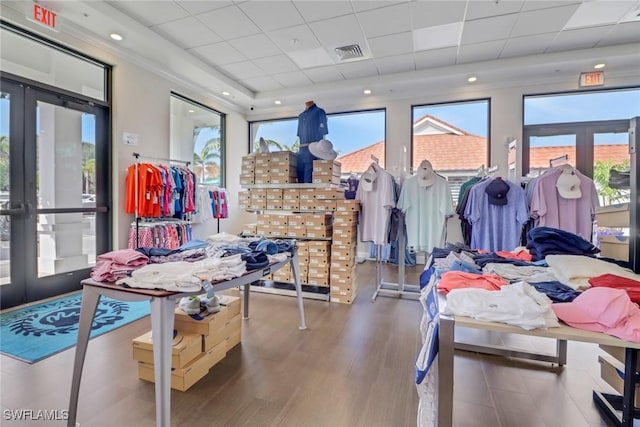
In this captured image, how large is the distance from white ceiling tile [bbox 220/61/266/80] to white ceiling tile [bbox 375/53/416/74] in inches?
83.0

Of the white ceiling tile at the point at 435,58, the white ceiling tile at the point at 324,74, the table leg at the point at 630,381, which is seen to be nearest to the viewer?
the table leg at the point at 630,381

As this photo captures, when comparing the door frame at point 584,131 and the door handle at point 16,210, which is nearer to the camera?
the door handle at point 16,210

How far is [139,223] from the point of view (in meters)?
4.41

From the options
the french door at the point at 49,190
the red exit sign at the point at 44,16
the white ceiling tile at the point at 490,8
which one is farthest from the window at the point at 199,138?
the white ceiling tile at the point at 490,8

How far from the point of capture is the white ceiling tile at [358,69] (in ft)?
16.4

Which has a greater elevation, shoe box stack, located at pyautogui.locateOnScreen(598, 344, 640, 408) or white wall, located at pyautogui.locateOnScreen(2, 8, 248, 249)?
white wall, located at pyautogui.locateOnScreen(2, 8, 248, 249)

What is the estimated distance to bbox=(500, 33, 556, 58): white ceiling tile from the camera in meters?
4.18

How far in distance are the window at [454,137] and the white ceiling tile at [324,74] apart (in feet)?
5.84

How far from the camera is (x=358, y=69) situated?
5.24m

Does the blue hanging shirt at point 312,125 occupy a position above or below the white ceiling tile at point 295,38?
below

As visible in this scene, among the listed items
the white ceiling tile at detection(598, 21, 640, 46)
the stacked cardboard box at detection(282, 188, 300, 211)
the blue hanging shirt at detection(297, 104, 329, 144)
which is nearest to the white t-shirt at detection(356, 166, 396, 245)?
the stacked cardboard box at detection(282, 188, 300, 211)

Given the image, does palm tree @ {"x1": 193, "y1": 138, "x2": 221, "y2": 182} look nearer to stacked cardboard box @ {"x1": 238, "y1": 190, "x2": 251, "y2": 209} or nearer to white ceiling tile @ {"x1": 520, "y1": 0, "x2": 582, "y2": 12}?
stacked cardboard box @ {"x1": 238, "y1": 190, "x2": 251, "y2": 209}

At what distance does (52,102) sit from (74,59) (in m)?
0.72

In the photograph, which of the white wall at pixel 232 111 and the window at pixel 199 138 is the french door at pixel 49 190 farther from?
the window at pixel 199 138
